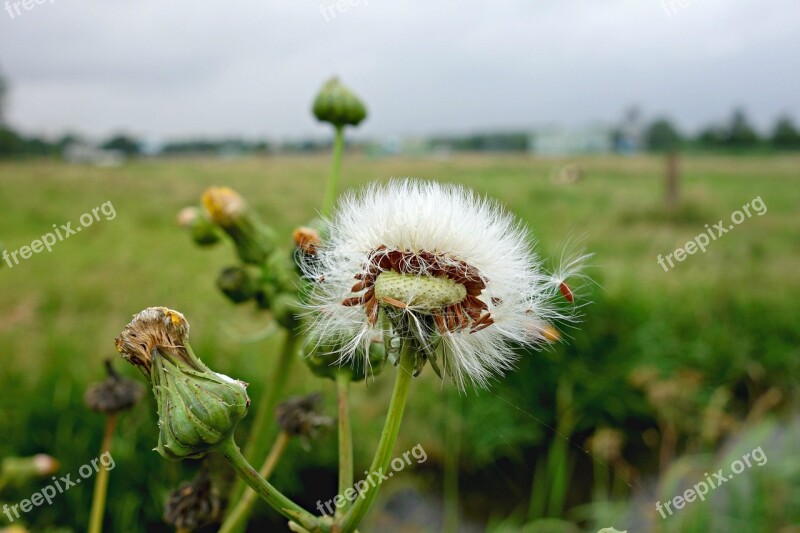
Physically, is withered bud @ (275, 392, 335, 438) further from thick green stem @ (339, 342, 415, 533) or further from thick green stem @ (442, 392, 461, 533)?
thick green stem @ (442, 392, 461, 533)

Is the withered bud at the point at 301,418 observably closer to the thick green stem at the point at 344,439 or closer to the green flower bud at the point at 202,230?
the thick green stem at the point at 344,439

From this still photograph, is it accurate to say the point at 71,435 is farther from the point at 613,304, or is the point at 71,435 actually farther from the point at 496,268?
the point at 613,304

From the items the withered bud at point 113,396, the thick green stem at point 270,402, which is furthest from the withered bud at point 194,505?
the withered bud at point 113,396

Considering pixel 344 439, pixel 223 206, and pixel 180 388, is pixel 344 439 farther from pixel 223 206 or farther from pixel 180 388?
pixel 223 206

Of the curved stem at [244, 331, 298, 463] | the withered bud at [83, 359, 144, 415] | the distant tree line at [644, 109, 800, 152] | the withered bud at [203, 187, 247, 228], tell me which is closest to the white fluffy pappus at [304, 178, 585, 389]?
the curved stem at [244, 331, 298, 463]

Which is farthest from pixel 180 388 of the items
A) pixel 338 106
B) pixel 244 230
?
pixel 338 106
